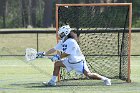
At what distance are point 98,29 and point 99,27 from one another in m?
0.75

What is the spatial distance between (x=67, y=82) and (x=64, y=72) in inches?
34.7

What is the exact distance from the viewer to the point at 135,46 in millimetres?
29781

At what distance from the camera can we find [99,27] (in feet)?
54.4

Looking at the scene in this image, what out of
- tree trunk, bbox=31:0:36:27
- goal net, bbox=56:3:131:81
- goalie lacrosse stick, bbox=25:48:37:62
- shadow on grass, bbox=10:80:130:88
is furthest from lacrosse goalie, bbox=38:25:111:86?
tree trunk, bbox=31:0:36:27

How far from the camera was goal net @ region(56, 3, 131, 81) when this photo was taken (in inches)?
600

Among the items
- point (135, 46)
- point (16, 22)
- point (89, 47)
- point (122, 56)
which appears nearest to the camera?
point (122, 56)

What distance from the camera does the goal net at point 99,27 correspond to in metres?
15.2

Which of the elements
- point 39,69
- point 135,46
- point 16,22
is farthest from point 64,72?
point 16,22

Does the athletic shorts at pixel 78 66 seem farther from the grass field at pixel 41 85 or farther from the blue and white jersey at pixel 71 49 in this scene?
the grass field at pixel 41 85

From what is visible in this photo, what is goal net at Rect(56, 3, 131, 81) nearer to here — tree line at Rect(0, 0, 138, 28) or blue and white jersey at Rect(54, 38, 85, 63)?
blue and white jersey at Rect(54, 38, 85, 63)

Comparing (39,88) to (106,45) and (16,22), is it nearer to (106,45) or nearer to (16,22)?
(106,45)

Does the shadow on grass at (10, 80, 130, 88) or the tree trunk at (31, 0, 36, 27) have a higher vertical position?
the shadow on grass at (10, 80, 130, 88)

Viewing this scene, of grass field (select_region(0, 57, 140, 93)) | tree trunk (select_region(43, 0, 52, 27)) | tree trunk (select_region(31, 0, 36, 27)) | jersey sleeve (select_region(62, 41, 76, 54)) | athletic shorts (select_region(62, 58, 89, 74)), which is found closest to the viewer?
grass field (select_region(0, 57, 140, 93))

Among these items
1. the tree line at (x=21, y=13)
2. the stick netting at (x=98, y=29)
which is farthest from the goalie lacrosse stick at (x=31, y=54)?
the tree line at (x=21, y=13)
